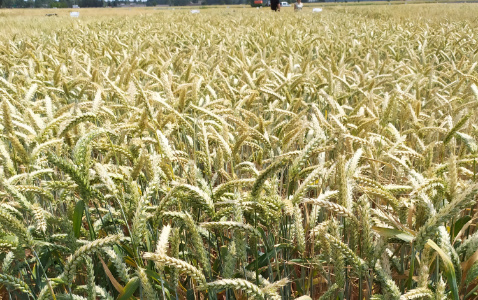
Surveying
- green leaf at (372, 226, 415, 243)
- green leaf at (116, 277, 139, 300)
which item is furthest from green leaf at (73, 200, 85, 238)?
green leaf at (372, 226, 415, 243)

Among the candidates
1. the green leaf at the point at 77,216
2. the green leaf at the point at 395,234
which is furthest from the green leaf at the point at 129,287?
the green leaf at the point at 395,234

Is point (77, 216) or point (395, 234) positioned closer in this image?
point (395, 234)

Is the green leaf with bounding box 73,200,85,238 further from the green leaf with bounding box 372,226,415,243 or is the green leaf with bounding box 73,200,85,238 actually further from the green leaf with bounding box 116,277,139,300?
the green leaf with bounding box 372,226,415,243

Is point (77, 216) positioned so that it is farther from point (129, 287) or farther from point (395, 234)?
point (395, 234)

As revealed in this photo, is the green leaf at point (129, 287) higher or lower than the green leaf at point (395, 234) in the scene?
lower

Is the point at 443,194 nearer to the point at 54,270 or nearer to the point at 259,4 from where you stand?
the point at 54,270

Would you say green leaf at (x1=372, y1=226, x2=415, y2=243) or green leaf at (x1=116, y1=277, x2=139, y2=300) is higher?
green leaf at (x1=372, y1=226, x2=415, y2=243)

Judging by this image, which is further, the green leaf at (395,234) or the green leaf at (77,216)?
the green leaf at (77,216)

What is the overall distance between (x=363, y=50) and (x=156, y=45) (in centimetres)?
274

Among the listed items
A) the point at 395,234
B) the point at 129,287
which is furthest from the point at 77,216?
the point at 395,234

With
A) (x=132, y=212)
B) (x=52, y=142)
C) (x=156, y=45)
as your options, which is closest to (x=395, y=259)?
(x=132, y=212)

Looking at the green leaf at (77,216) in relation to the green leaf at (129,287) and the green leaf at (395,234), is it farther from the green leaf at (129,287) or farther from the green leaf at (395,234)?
the green leaf at (395,234)

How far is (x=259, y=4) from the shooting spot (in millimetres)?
36250

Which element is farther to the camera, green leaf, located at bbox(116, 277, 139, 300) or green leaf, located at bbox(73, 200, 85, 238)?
green leaf, located at bbox(73, 200, 85, 238)
